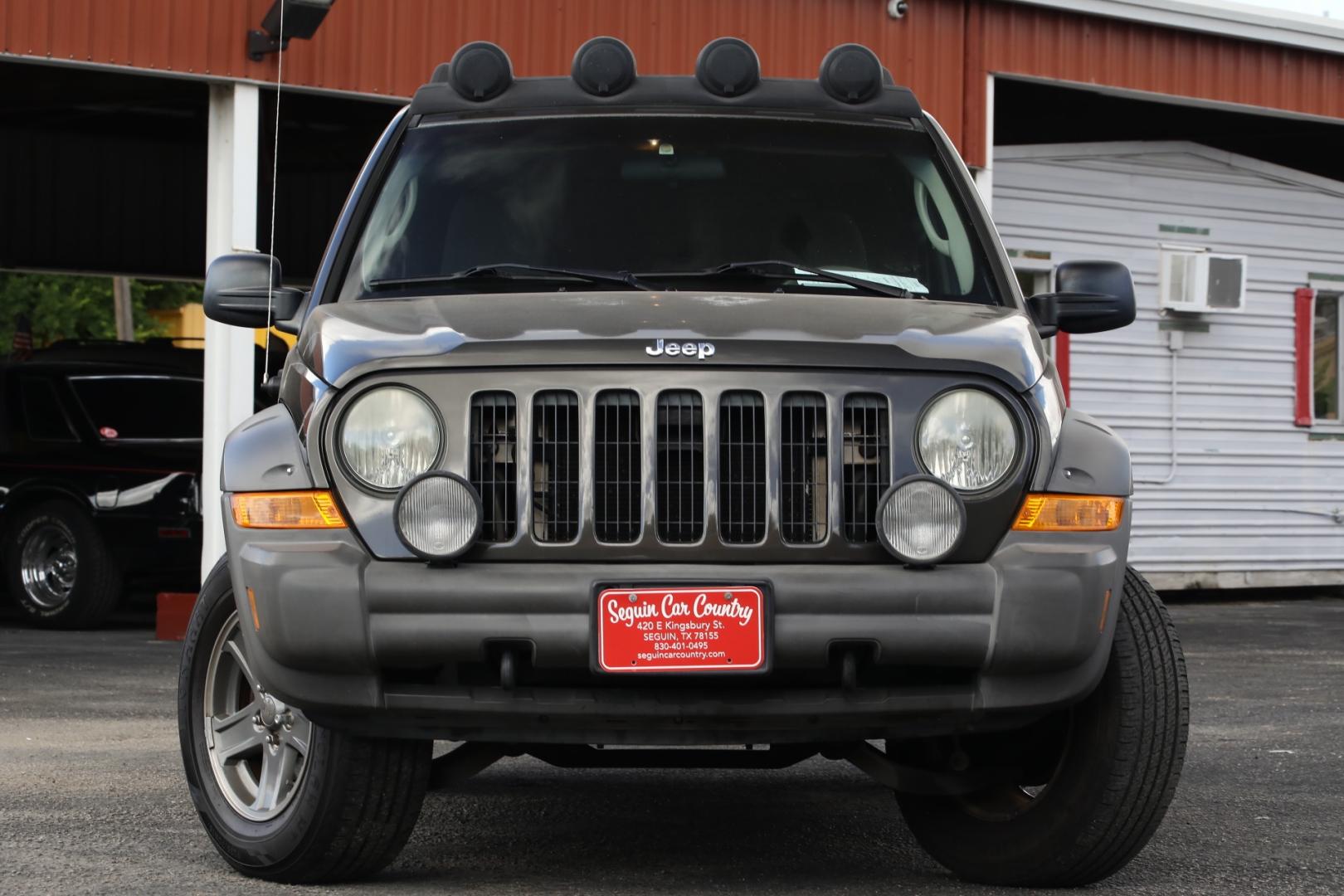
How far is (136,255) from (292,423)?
62.5ft

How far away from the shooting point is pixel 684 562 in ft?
12.8

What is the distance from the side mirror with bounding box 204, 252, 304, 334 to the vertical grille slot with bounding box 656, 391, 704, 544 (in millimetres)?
1433

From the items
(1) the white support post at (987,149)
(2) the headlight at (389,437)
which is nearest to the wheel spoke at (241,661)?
(2) the headlight at (389,437)

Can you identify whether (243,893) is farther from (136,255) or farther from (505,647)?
(136,255)

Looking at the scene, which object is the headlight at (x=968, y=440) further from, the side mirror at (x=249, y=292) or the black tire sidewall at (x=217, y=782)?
the side mirror at (x=249, y=292)

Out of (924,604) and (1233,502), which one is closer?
(924,604)

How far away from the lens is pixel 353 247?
16.3 feet

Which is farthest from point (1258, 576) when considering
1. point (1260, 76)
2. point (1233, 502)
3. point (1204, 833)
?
point (1204, 833)

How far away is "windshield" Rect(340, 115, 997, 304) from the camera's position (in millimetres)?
4906

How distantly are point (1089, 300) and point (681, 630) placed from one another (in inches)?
70.4

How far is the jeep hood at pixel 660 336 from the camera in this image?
3.99 m

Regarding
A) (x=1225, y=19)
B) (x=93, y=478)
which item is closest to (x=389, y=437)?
(x=93, y=478)

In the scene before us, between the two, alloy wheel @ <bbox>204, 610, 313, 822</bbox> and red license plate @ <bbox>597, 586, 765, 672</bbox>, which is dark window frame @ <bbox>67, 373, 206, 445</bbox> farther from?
red license plate @ <bbox>597, 586, 765, 672</bbox>

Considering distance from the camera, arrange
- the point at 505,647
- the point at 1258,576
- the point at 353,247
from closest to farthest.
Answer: the point at 505,647 → the point at 353,247 → the point at 1258,576
